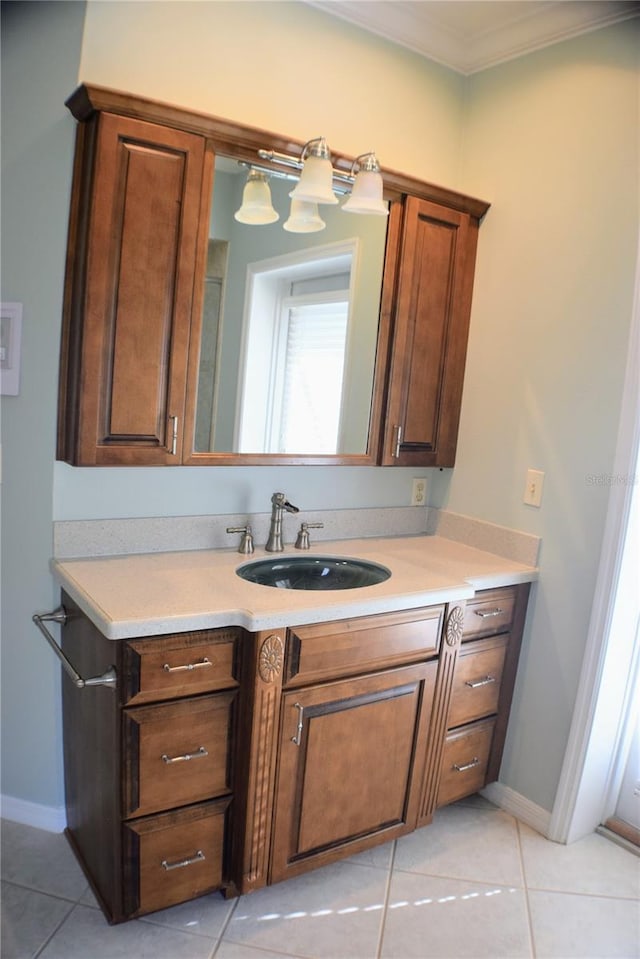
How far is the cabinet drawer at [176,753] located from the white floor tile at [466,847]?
72 cm

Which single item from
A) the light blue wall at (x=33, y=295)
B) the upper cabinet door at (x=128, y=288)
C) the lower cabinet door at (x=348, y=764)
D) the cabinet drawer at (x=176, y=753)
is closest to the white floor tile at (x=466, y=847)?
the lower cabinet door at (x=348, y=764)

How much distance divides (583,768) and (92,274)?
2.01 meters

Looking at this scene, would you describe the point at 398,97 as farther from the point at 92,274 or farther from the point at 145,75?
the point at 92,274

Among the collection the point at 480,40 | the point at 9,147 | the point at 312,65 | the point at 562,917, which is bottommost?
the point at 562,917

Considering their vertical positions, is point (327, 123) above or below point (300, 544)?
above

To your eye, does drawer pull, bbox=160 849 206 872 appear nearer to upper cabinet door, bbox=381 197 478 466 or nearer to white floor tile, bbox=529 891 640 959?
white floor tile, bbox=529 891 640 959

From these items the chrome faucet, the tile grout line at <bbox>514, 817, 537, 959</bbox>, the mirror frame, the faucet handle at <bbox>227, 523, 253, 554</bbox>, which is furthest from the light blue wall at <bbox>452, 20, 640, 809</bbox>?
the faucet handle at <bbox>227, 523, 253, 554</bbox>

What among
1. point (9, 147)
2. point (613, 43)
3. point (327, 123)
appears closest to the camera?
point (9, 147)

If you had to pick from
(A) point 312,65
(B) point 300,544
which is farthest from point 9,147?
(B) point 300,544

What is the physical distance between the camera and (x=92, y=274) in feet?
5.59

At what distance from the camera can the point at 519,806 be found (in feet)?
7.43

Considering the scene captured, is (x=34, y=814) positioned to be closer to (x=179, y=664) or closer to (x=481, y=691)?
(x=179, y=664)

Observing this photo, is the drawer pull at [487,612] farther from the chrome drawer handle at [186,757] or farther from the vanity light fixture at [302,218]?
the vanity light fixture at [302,218]

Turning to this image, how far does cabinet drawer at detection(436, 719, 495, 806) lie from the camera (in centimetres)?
215
